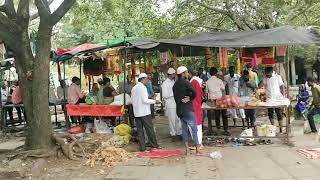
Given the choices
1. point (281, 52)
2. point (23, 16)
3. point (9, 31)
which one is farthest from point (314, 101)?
point (9, 31)

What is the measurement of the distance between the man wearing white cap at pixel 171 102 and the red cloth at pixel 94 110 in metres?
1.43

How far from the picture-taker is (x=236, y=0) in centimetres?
1605

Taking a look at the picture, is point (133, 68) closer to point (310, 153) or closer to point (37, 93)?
point (37, 93)

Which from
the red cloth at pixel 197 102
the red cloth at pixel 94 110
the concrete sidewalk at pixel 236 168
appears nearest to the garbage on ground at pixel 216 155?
the concrete sidewalk at pixel 236 168

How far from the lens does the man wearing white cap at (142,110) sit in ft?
33.4

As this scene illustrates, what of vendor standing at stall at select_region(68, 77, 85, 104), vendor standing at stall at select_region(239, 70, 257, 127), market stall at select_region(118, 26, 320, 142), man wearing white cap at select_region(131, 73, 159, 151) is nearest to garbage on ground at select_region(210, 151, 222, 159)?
market stall at select_region(118, 26, 320, 142)

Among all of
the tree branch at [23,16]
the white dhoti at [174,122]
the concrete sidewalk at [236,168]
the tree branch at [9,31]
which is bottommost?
the concrete sidewalk at [236,168]

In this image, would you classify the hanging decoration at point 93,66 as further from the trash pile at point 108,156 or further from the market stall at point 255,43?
the trash pile at point 108,156

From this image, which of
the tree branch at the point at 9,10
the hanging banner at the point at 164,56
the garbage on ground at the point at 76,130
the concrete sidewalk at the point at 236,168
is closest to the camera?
A: the concrete sidewalk at the point at 236,168

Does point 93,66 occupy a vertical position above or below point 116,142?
above

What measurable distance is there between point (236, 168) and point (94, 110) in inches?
208

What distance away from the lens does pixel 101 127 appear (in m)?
12.6

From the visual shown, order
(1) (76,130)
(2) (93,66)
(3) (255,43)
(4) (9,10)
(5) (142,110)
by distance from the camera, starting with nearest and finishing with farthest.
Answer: (3) (255,43) → (5) (142,110) → (4) (9,10) → (1) (76,130) → (2) (93,66)

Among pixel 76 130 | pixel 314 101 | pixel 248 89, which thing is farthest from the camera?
pixel 76 130
